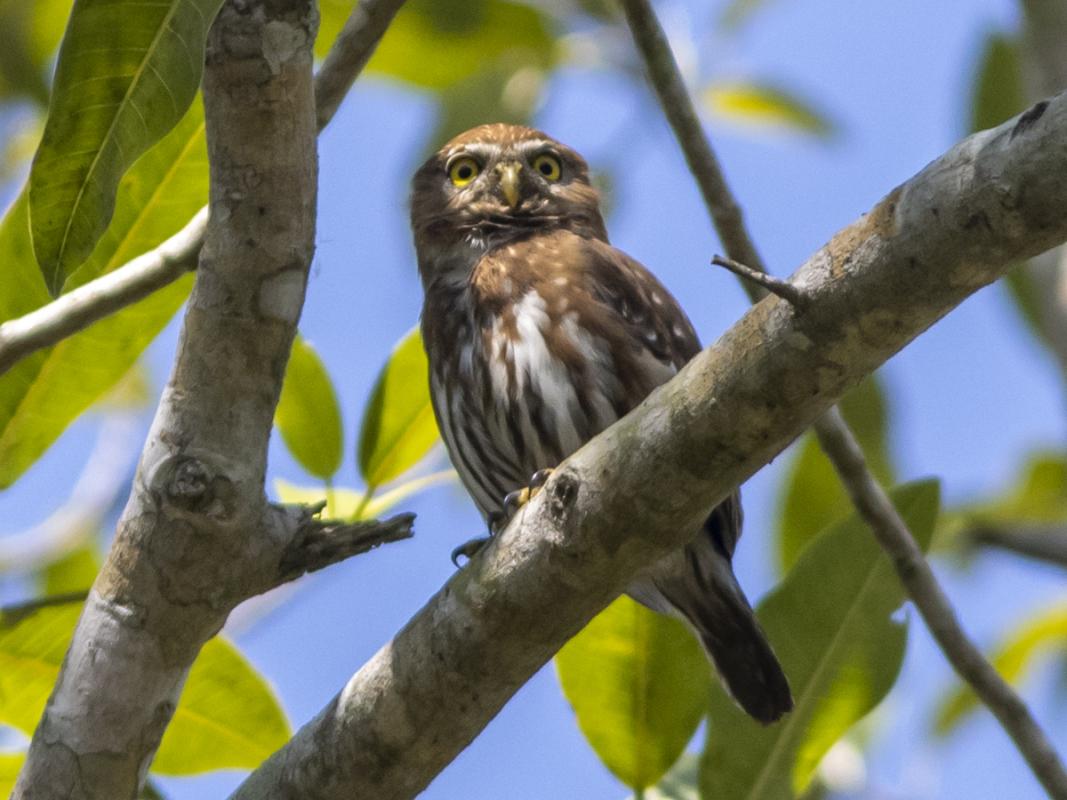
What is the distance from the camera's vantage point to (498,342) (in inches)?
166

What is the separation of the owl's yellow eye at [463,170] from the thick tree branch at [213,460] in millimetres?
2517

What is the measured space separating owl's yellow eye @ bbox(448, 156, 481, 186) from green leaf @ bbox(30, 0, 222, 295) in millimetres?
2801

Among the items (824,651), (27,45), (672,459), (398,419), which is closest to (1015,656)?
(824,651)

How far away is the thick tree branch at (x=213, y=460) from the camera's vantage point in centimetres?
264

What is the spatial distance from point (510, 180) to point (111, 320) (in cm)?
176

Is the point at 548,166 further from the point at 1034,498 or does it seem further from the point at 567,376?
the point at 1034,498

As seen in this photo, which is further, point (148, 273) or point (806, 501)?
point (806, 501)

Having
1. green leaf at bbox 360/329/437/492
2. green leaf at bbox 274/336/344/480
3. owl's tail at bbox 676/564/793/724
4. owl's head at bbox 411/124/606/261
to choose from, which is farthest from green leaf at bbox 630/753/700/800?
owl's head at bbox 411/124/606/261

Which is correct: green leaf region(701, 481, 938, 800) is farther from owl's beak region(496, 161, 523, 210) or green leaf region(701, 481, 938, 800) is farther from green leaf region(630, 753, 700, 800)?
owl's beak region(496, 161, 523, 210)

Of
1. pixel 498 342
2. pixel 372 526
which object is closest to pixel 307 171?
pixel 372 526

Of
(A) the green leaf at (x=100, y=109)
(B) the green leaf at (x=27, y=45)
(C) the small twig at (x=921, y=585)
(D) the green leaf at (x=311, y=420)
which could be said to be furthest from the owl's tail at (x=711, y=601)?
(B) the green leaf at (x=27, y=45)

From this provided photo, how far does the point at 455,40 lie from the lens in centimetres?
523

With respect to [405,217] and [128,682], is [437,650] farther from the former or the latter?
[405,217]

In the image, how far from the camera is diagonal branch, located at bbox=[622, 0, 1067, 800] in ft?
11.5
